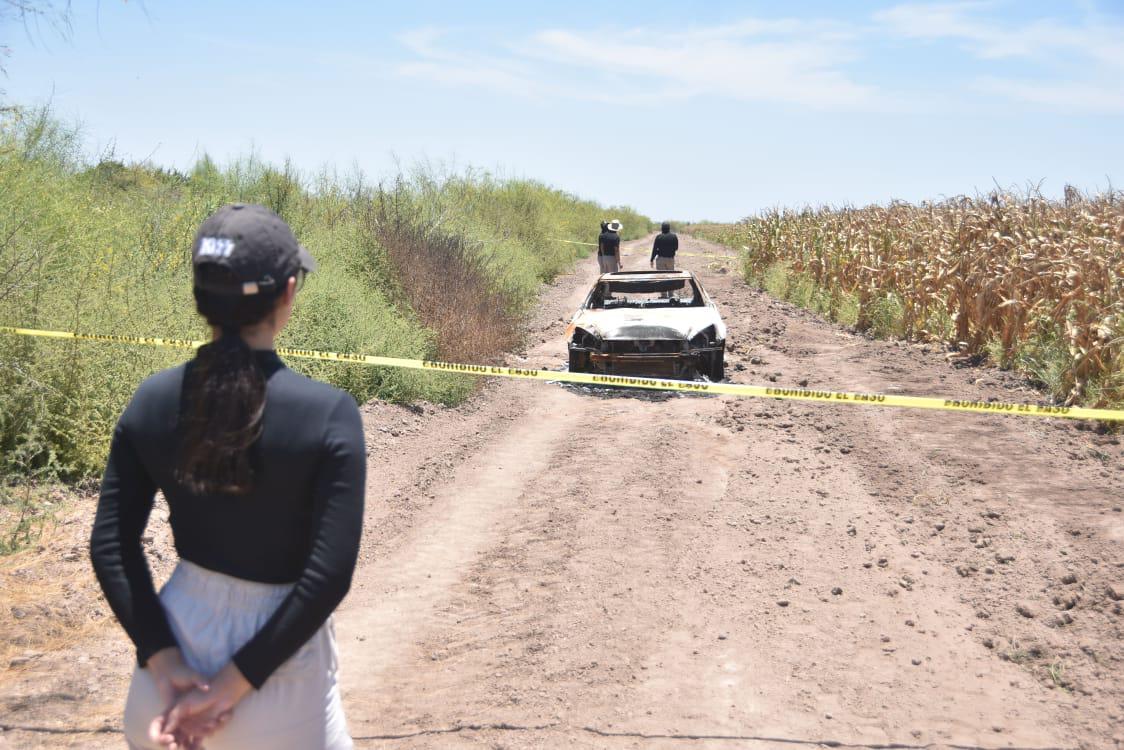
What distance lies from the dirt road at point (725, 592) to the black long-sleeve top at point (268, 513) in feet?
7.79

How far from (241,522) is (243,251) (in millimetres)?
572

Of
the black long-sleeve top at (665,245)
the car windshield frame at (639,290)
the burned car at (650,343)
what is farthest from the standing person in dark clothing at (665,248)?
the burned car at (650,343)

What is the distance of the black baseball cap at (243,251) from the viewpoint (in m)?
2.01

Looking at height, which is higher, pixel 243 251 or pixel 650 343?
pixel 243 251

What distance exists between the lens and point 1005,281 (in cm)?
1329

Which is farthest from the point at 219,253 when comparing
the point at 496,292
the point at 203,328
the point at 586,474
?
the point at 496,292

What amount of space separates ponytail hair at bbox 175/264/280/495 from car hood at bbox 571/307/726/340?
9561mm

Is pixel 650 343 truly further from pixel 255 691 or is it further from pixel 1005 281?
pixel 255 691

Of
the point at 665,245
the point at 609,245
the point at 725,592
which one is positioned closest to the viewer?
the point at 725,592

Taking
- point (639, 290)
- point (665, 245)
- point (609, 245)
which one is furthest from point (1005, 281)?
point (609, 245)

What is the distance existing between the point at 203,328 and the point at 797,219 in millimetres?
23970

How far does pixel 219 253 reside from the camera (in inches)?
78.9

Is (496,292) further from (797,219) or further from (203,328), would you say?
(797,219)

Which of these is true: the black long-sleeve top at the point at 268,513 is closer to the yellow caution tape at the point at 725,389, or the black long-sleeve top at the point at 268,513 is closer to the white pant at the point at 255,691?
the white pant at the point at 255,691
